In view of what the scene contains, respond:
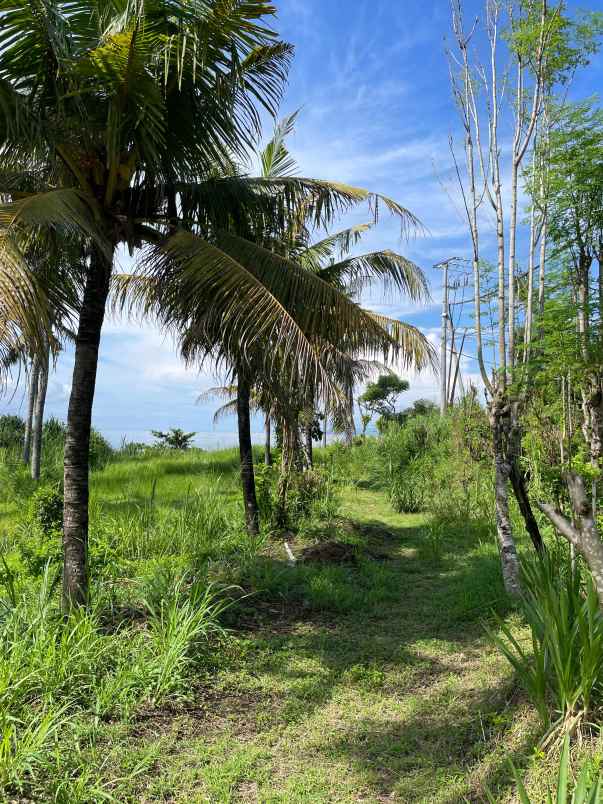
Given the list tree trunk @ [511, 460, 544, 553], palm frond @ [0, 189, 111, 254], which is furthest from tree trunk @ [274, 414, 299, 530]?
palm frond @ [0, 189, 111, 254]

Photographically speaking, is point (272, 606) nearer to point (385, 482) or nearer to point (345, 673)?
point (345, 673)

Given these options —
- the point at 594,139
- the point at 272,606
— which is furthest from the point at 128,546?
the point at 594,139

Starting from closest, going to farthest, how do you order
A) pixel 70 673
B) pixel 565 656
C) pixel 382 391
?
pixel 565 656
pixel 70 673
pixel 382 391

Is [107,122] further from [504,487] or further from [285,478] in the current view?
[285,478]

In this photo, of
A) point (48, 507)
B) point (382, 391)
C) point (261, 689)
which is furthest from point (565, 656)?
point (382, 391)

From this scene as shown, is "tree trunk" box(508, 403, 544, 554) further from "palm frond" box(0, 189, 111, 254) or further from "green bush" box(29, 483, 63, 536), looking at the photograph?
"green bush" box(29, 483, 63, 536)

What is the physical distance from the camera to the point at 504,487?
235 inches

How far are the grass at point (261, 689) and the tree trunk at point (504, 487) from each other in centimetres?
33

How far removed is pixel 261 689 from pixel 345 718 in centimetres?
71

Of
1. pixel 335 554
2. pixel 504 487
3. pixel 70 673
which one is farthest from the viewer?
pixel 335 554

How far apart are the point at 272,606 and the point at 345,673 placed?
1617 millimetres

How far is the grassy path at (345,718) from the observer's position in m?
3.30

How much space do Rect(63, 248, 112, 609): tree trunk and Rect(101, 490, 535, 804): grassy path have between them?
4.81ft

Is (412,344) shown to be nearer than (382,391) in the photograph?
Yes
